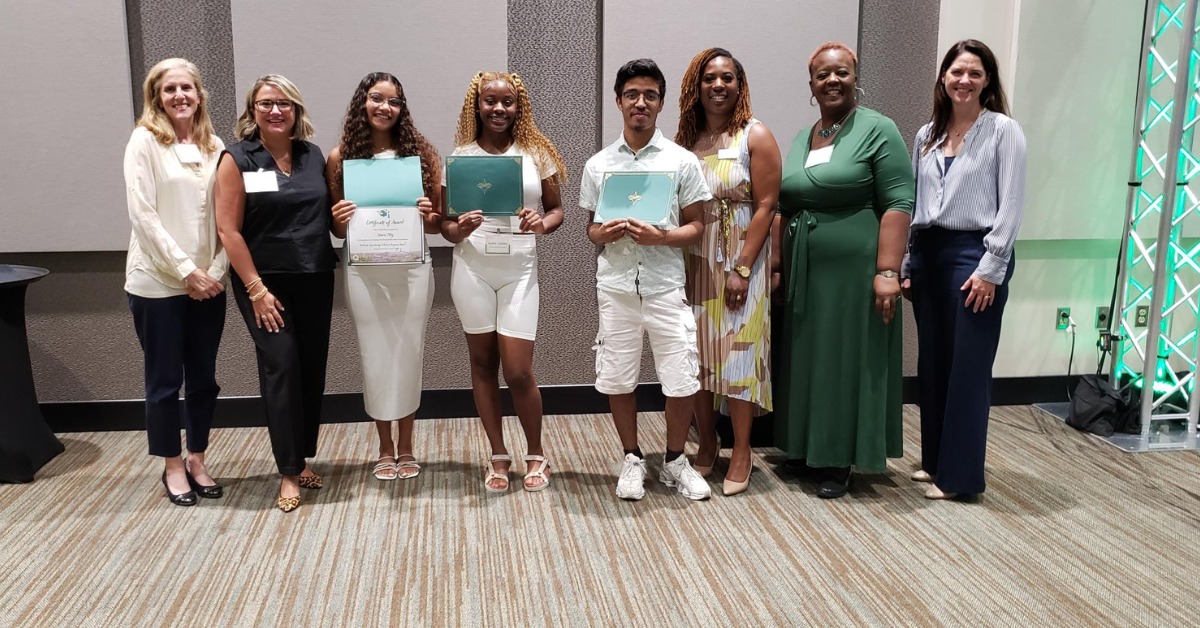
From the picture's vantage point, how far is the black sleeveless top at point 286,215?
9.55ft

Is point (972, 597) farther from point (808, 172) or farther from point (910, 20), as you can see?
point (910, 20)

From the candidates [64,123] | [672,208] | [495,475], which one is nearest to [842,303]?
[672,208]

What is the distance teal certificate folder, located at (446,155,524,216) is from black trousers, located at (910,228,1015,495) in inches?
60.8

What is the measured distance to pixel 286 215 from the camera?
294 centimetres

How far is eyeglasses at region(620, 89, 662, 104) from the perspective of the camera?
286cm

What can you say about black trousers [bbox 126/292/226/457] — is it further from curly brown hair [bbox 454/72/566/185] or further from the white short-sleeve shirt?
the white short-sleeve shirt

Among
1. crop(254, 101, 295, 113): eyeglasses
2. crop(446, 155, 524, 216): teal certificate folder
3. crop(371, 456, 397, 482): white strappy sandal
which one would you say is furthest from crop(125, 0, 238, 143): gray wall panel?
crop(371, 456, 397, 482): white strappy sandal

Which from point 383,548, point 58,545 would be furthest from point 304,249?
point 58,545

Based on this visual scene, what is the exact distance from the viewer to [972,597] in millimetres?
2494

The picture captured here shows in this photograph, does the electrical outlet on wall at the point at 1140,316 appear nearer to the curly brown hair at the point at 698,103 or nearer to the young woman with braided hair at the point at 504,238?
the curly brown hair at the point at 698,103

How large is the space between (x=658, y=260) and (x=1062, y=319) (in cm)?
278

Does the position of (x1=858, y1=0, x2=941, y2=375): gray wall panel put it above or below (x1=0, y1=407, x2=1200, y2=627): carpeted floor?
above

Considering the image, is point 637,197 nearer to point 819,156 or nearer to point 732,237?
point 732,237

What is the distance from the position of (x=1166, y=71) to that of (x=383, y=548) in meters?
3.87
